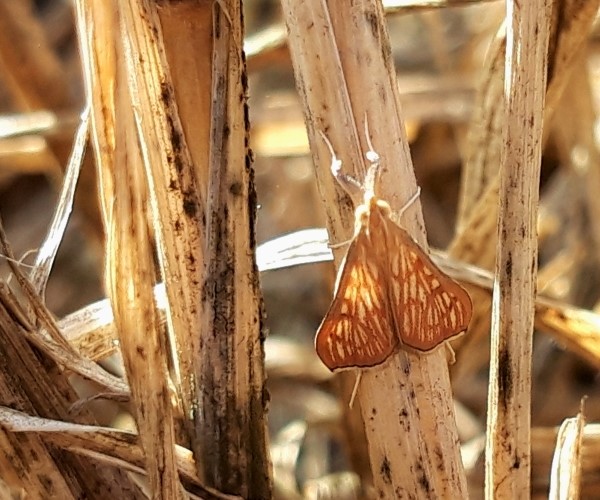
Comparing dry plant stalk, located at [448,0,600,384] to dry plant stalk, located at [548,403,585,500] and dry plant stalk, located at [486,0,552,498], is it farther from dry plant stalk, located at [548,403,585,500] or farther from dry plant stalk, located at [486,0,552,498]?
dry plant stalk, located at [548,403,585,500]

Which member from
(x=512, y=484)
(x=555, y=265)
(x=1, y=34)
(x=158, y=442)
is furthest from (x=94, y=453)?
(x=555, y=265)

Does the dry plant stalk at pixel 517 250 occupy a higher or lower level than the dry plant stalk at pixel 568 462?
higher

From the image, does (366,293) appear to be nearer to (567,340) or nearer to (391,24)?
(567,340)

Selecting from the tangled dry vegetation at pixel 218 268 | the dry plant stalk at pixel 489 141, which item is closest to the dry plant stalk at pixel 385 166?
the tangled dry vegetation at pixel 218 268

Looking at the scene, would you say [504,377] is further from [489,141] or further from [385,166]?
[489,141]

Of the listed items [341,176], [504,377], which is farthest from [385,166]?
[504,377]

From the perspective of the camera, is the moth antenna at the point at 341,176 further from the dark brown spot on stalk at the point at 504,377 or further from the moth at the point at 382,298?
the dark brown spot on stalk at the point at 504,377

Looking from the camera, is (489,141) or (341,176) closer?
(341,176)
